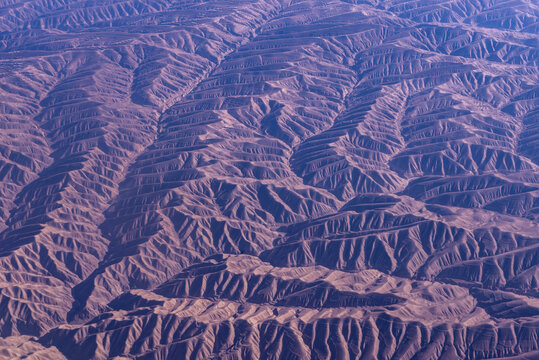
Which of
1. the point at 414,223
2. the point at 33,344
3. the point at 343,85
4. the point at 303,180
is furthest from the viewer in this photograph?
the point at 343,85

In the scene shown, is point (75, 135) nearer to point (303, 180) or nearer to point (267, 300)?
point (303, 180)

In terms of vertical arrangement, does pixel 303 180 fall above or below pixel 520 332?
above

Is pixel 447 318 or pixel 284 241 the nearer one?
pixel 447 318

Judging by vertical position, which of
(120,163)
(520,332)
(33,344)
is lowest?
(520,332)

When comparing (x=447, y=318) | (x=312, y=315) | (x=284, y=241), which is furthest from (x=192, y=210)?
(x=447, y=318)

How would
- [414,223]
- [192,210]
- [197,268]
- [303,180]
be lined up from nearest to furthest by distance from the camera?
[197,268]
[414,223]
[192,210]
[303,180]

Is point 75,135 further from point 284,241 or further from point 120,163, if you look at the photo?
point 284,241
